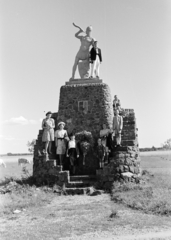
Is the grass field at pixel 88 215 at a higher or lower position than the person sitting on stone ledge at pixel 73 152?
lower

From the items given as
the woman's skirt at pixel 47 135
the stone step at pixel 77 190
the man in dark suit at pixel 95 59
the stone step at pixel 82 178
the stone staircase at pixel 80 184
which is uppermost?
the man in dark suit at pixel 95 59

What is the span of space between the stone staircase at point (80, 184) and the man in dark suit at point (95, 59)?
5602 millimetres

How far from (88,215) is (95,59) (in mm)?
10063

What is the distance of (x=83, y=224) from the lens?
23.6ft

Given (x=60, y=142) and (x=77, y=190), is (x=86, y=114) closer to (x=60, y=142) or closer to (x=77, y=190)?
(x=60, y=142)

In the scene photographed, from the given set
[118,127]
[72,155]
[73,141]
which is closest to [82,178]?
[72,155]

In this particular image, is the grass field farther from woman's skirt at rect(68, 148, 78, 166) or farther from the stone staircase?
woman's skirt at rect(68, 148, 78, 166)

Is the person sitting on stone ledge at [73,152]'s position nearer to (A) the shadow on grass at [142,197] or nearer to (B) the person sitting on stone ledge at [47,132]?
(B) the person sitting on stone ledge at [47,132]

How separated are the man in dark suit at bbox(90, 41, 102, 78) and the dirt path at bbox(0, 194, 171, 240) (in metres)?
8.69

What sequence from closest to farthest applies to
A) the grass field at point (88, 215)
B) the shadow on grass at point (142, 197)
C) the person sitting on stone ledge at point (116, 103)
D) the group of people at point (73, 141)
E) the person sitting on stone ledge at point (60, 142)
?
the grass field at point (88, 215) < the shadow on grass at point (142, 197) < the group of people at point (73, 141) < the person sitting on stone ledge at point (60, 142) < the person sitting on stone ledge at point (116, 103)

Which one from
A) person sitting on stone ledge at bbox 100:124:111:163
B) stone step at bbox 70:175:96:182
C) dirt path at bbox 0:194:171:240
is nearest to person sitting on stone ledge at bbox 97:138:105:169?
person sitting on stone ledge at bbox 100:124:111:163

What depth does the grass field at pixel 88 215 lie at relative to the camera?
6438 millimetres

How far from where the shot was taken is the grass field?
6.44 m

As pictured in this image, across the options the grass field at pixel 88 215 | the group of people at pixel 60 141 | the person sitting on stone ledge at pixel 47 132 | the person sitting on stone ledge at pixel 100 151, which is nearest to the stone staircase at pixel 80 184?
the grass field at pixel 88 215
